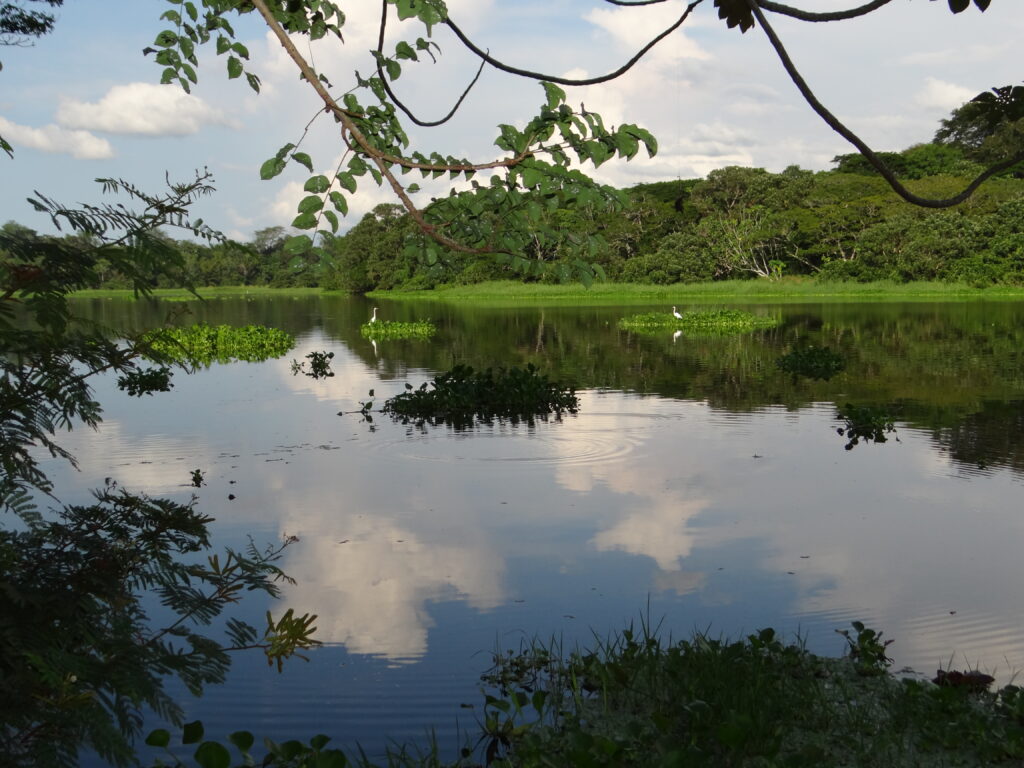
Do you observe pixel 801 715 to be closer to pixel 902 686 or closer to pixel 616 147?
pixel 902 686

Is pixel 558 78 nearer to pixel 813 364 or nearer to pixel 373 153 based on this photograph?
pixel 373 153

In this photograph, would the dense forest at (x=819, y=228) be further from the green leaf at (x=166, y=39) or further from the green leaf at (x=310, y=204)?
the green leaf at (x=310, y=204)

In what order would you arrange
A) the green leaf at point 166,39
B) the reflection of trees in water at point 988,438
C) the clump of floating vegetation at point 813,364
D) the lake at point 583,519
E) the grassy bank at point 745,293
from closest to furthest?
the green leaf at point 166,39
the lake at point 583,519
the reflection of trees in water at point 988,438
the clump of floating vegetation at point 813,364
the grassy bank at point 745,293

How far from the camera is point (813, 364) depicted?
69.6ft

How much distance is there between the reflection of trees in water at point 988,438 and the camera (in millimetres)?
11711

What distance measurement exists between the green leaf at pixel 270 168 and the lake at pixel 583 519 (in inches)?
83.7

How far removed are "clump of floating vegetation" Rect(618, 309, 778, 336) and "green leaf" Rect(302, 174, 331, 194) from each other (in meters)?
30.0

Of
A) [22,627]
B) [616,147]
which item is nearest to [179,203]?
[22,627]

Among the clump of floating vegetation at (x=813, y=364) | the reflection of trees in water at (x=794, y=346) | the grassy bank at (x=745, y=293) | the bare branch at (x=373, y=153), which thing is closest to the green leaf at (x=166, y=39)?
the bare branch at (x=373, y=153)

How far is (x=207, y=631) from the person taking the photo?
6.51m

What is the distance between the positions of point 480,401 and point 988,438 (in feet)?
26.1

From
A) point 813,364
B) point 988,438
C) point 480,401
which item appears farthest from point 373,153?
point 813,364

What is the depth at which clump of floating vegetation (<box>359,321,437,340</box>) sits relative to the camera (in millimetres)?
35453

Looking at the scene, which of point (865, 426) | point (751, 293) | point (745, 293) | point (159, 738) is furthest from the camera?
point (745, 293)
